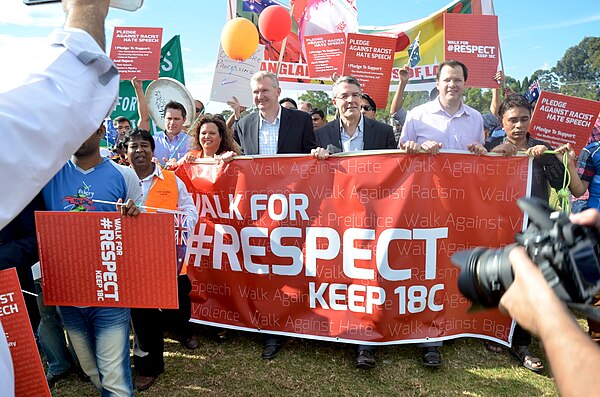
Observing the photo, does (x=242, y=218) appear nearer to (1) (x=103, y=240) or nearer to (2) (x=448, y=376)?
(1) (x=103, y=240)

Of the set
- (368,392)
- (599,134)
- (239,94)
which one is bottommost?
(368,392)

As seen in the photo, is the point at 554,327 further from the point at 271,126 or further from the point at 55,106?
the point at 271,126

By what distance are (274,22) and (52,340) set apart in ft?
18.5

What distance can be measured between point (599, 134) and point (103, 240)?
14.3 ft

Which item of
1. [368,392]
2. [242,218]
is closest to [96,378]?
[242,218]

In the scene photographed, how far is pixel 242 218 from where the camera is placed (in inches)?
143

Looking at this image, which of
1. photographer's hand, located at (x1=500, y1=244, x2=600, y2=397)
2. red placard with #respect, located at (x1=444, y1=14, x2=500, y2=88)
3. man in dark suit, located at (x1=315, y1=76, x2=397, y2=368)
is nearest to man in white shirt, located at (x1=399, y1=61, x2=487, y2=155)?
man in dark suit, located at (x1=315, y1=76, x2=397, y2=368)

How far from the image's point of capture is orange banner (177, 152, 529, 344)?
323 cm

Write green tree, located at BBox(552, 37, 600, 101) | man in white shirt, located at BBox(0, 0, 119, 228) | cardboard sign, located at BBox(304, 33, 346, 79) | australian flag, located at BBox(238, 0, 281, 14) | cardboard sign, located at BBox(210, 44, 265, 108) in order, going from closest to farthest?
man in white shirt, located at BBox(0, 0, 119, 228)
cardboard sign, located at BBox(304, 33, 346, 79)
cardboard sign, located at BBox(210, 44, 265, 108)
australian flag, located at BBox(238, 0, 281, 14)
green tree, located at BBox(552, 37, 600, 101)

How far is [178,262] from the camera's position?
3.48 meters

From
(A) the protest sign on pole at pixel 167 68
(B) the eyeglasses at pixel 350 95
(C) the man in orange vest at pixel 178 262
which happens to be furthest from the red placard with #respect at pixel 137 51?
(B) the eyeglasses at pixel 350 95

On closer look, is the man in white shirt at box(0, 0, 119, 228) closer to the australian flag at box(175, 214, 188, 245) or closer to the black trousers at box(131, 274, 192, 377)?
the black trousers at box(131, 274, 192, 377)

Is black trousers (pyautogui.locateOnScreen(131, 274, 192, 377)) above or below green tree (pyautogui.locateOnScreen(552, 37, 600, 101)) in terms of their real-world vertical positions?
below

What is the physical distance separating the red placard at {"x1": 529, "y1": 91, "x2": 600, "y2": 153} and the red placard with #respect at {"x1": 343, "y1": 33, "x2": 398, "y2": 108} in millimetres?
2161
